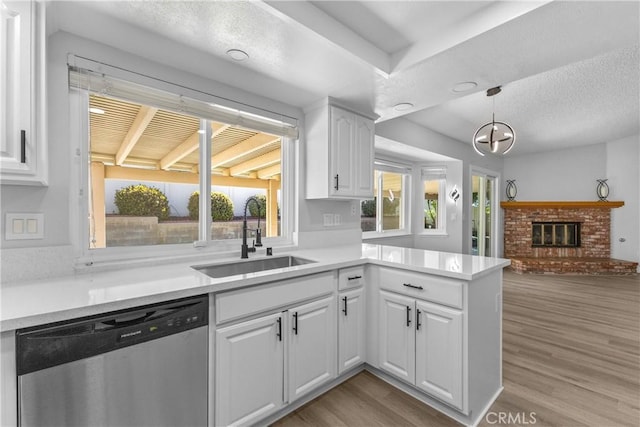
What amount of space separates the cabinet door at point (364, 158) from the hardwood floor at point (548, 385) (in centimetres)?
159

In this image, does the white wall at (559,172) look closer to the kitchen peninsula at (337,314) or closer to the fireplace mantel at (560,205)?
the fireplace mantel at (560,205)

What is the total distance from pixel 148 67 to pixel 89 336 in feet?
5.29

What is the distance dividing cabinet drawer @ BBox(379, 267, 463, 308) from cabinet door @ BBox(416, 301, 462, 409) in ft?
0.18

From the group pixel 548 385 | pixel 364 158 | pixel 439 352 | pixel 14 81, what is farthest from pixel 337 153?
pixel 548 385

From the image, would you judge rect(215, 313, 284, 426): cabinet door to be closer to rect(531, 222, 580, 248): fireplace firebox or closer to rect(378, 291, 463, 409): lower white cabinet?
rect(378, 291, 463, 409): lower white cabinet

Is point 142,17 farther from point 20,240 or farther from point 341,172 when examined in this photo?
point 341,172

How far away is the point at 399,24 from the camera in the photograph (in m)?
1.76

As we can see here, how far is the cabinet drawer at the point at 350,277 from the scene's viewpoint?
203 cm

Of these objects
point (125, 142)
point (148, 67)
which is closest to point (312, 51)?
point (148, 67)

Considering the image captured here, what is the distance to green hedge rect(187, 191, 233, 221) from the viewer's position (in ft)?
7.06

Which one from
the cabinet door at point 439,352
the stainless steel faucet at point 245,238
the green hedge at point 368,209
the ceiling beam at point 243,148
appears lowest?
the cabinet door at point 439,352

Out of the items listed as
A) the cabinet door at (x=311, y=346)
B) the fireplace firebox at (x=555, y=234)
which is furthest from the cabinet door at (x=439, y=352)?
the fireplace firebox at (x=555, y=234)

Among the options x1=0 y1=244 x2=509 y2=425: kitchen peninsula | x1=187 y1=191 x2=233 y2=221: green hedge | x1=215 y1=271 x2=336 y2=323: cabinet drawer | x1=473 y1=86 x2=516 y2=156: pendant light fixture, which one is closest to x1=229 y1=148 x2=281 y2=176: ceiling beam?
x1=187 y1=191 x2=233 y2=221: green hedge

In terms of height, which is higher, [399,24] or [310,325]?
[399,24]
